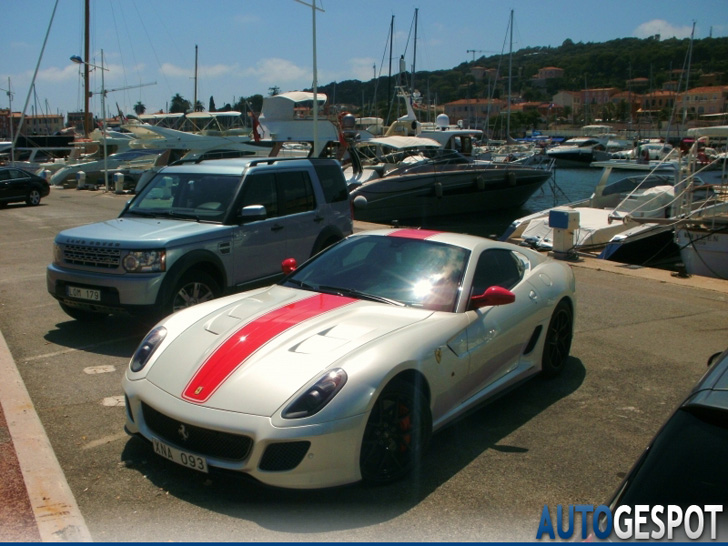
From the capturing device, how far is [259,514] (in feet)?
12.8

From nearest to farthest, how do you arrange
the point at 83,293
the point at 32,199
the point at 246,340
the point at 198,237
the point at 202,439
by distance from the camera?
the point at 202,439, the point at 246,340, the point at 83,293, the point at 198,237, the point at 32,199

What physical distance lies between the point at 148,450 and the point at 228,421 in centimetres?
109

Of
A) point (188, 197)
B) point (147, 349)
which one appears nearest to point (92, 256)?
point (188, 197)

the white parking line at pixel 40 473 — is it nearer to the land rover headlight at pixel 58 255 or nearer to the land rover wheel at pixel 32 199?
the land rover headlight at pixel 58 255

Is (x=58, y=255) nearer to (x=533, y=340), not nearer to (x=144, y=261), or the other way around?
(x=144, y=261)

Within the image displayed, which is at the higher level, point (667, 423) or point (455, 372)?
point (667, 423)

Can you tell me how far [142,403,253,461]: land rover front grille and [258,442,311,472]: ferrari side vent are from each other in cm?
11

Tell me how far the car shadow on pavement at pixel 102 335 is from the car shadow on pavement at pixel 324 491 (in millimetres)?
2448

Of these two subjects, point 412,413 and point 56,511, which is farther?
point 412,413

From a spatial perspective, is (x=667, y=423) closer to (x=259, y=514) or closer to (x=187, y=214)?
(x=259, y=514)

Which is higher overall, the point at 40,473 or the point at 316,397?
the point at 316,397

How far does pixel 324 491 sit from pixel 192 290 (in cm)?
390

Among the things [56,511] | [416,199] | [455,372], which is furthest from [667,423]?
[416,199]

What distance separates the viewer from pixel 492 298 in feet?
16.6
